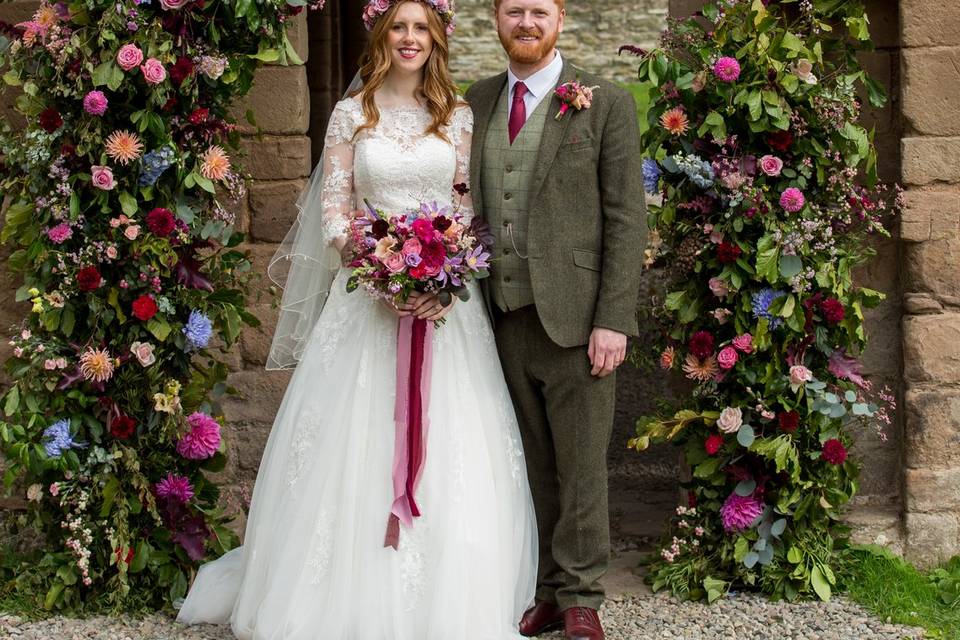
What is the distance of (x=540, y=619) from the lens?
12.5 feet

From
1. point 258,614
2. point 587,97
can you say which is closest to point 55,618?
point 258,614

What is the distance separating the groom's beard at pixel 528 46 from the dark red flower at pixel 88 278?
5.15 feet

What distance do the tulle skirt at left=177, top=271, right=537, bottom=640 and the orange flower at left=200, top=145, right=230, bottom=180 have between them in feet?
1.91

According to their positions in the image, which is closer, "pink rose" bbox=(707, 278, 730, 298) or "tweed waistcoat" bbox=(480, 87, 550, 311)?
"tweed waistcoat" bbox=(480, 87, 550, 311)

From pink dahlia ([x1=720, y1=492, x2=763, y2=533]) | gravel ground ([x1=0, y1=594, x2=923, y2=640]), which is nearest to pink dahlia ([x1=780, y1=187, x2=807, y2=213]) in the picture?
pink dahlia ([x1=720, y1=492, x2=763, y2=533])

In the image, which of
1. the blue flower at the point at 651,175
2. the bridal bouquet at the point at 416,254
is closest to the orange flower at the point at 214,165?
the bridal bouquet at the point at 416,254

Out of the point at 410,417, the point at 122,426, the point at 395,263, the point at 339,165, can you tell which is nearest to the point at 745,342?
the point at 410,417

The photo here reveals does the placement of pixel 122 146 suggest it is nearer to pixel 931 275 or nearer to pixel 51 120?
pixel 51 120

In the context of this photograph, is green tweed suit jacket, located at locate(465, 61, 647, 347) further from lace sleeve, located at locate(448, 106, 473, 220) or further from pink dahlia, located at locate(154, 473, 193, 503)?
pink dahlia, located at locate(154, 473, 193, 503)

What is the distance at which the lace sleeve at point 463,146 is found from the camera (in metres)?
3.71

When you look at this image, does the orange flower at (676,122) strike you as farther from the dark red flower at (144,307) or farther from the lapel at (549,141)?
the dark red flower at (144,307)

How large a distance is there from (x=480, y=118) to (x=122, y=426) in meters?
1.62

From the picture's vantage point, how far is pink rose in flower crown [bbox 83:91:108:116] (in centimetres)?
367

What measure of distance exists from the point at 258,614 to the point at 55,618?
87 centimetres
